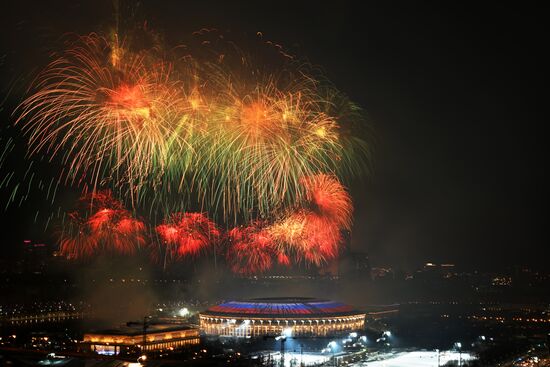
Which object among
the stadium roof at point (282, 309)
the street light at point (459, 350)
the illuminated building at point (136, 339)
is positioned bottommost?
the street light at point (459, 350)

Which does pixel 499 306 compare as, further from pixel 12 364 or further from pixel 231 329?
pixel 12 364

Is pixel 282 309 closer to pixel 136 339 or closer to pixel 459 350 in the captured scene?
pixel 459 350

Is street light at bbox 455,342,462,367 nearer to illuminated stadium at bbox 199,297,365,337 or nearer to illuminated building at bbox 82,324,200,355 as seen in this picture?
illuminated stadium at bbox 199,297,365,337

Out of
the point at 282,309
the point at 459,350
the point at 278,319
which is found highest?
the point at 282,309

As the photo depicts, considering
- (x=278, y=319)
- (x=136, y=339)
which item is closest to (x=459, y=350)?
(x=278, y=319)

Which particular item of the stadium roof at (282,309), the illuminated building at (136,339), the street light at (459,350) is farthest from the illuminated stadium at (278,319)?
the street light at (459,350)

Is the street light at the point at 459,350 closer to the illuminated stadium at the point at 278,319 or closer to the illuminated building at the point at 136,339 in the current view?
the illuminated stadium at the point at 278,319
